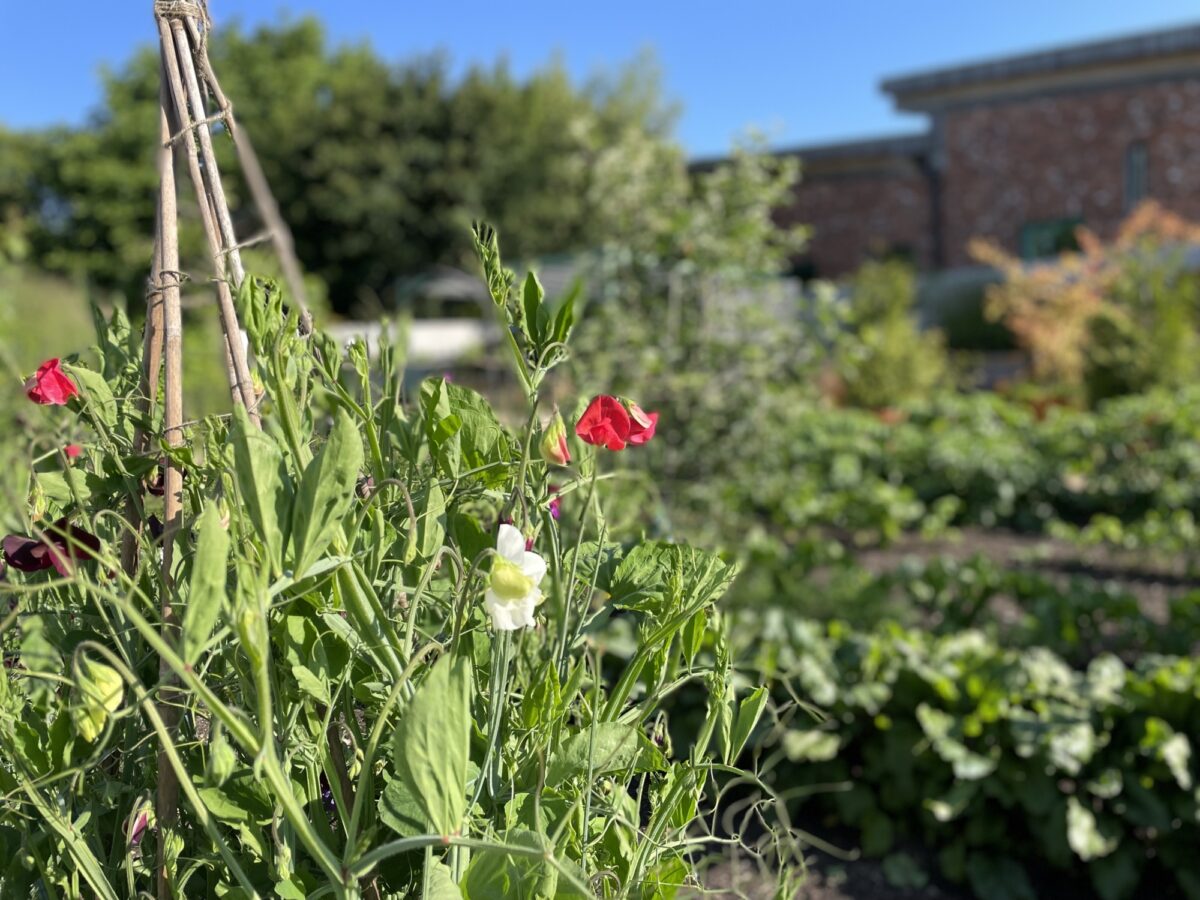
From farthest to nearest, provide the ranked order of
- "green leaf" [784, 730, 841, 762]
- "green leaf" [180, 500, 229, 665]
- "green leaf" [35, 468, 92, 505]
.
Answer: "green leaf" [784, 730, 841, 762] → "green leaf" [35, 468, 92, 505] → "green leaf" [180, 500, 229, 665]

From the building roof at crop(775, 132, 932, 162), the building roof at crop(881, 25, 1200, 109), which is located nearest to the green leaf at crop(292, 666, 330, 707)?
the building roof at crop(881, 25, 1200, 109)

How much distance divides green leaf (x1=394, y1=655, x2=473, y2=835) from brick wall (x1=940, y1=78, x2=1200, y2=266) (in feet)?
58.1

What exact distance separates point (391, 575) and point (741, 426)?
391cm

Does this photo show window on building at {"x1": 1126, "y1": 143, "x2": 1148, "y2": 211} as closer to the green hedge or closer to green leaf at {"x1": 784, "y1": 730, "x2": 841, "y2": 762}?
the green hedge

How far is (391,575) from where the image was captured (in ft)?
2.85

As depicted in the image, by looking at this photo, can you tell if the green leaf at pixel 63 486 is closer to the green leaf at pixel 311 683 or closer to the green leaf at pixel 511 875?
the green leaf at pixel 311 683

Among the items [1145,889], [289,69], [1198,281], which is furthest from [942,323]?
[289,69]

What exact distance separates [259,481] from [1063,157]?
60.5 feet

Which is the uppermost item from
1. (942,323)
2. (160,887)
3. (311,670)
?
(311,670)

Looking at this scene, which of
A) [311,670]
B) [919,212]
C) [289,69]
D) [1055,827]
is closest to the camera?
[311,670]

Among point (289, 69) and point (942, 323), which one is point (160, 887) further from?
point (289, 69)

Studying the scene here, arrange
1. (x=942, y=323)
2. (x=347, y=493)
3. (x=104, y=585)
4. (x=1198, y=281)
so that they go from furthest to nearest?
1. (x=942, y=323)
2. (x=1198, y=281)
3. (x=104, y=585)
4. (x=347, y=493)

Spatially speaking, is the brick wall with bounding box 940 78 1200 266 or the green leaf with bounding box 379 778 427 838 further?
the brick wall with bounding box 940 78 1200 266

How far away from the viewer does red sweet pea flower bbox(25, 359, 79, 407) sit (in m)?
0.91
